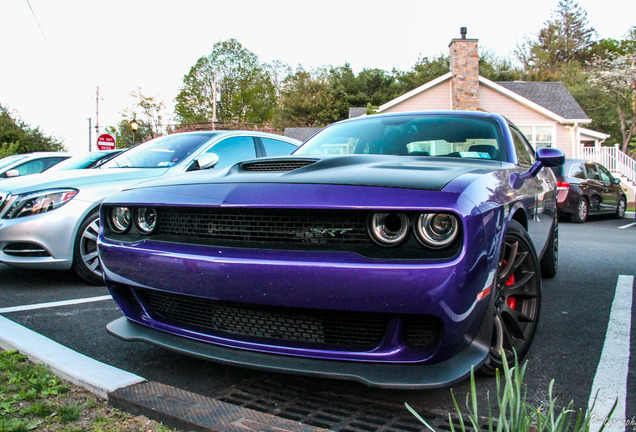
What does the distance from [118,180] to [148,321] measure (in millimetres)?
2710

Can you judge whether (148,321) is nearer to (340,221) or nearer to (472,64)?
(340,221)

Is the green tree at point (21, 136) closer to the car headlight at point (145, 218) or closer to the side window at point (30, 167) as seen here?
the side window at point (30, 167)

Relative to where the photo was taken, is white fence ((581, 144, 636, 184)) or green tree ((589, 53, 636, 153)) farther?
green tree ((589, 53, 636, 153))

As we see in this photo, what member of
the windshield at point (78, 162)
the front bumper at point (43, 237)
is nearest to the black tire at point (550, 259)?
the front bumper at point (43, 237)

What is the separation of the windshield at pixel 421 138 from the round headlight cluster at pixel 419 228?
4.65 ft

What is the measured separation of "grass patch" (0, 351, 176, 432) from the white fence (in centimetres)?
2461

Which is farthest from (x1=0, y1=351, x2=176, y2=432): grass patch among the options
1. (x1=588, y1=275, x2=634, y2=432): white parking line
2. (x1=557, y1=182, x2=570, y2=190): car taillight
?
(x1=557, y1=182, x2=570, y2=190): car taillight

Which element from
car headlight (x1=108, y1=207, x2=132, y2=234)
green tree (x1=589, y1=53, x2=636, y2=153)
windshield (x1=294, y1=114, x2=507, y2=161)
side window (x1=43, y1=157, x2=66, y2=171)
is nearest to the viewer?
car headlight (x1=108, y1=207, x2=132, y2=234)

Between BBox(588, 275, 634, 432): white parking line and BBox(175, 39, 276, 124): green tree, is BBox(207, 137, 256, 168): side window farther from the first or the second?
BBox(175, 39, 276, 124): green tree

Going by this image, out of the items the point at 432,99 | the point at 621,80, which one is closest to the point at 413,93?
the point at 432,99

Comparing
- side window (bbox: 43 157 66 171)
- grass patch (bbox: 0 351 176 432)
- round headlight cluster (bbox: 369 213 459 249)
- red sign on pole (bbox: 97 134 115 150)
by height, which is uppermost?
red sign on pole (bbox: 97 134 115 150)

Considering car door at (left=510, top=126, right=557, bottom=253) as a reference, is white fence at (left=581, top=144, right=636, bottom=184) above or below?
above

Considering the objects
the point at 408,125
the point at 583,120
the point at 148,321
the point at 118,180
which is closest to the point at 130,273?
the point at 148,321

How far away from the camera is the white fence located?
22620mm
